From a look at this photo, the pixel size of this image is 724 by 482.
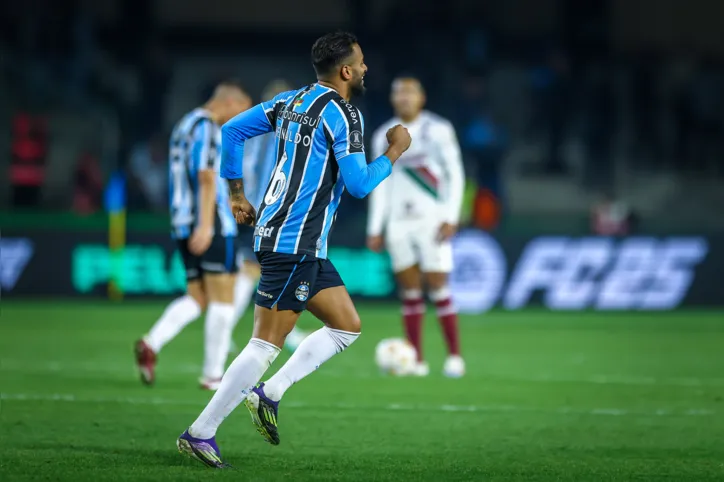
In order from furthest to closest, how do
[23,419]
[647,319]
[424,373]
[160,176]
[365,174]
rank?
[160,176]
[647,319]
[424,373]
[23,419]
[365,174]

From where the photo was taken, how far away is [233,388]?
6.03m

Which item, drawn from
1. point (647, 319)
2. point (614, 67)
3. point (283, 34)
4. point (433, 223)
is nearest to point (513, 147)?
point (614, 67)

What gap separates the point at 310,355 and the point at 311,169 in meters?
0.96

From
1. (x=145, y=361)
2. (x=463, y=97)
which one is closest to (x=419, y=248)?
(x=145, y=361)

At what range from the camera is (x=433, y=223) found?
11.0 metres

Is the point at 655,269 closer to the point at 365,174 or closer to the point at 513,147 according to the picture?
the point at 513,147

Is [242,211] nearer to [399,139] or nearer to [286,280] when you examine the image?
[286,280]

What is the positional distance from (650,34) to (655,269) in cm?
777

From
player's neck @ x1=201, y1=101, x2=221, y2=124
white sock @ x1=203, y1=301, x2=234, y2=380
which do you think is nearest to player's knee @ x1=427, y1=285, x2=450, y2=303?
white sock @ x1=203, y1=301, x2=234, y2=380

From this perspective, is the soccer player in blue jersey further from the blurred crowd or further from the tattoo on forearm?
the blurred crowd

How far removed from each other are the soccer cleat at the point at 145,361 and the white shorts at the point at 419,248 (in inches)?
100.0

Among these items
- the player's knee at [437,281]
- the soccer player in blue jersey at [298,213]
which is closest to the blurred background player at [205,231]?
the player's knee at [437,281]

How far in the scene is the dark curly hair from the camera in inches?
243

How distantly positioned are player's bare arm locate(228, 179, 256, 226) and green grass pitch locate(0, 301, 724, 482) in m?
1.23
